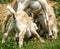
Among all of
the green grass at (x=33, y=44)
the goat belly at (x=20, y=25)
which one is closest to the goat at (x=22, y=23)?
the goat belly at (x=20, y=25)

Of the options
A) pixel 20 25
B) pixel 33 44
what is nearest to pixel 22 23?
pixel 20 25

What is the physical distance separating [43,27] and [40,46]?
37.0 inches

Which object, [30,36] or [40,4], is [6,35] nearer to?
[30,36]

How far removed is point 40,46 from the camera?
7.42 metres

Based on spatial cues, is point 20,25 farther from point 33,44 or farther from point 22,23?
point 33,44

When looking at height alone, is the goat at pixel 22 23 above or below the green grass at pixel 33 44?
above

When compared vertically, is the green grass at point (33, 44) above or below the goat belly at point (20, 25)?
below

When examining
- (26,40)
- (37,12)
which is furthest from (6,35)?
(37,12)

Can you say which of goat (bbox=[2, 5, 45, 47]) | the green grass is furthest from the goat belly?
the green grass

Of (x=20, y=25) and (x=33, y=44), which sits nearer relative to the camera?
(x=20, y=25)

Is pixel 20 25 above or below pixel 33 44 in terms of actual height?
above

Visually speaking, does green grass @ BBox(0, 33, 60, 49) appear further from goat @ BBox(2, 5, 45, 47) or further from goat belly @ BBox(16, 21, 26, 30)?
goat belly @ BBox(16, 21, 26, 30)

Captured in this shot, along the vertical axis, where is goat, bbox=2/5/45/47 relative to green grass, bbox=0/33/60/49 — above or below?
above

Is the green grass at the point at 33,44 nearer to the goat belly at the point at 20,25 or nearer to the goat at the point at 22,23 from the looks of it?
the goat at the point at 22,23
